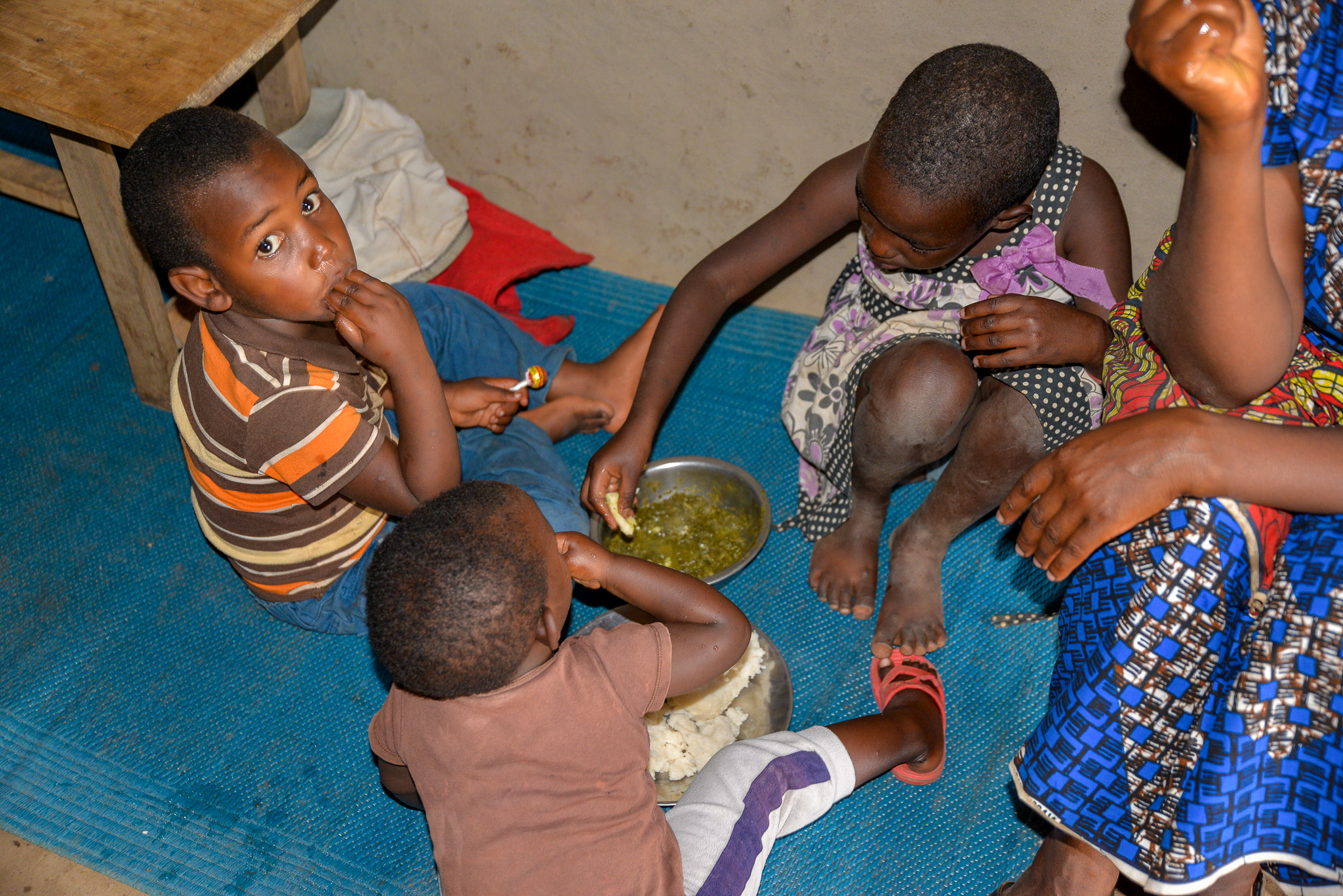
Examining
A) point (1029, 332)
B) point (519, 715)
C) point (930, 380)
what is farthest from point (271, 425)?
point (1029, 332)

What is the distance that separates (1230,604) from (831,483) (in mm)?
997

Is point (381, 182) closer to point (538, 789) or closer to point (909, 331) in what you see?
point (909, 331)

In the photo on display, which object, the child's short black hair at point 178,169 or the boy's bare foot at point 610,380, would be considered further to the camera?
the boy's bare foot at point 610,380

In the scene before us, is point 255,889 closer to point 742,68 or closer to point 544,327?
point 544,327

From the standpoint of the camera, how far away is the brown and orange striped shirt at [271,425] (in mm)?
1654

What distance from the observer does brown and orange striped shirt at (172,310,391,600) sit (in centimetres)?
165

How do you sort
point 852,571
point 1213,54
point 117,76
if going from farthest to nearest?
point 852,571 < point 117,76 < point 1213,54

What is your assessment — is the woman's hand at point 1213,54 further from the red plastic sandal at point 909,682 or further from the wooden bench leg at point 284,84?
the wooden bench leg at point 284,84

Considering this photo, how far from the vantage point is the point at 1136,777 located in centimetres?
137

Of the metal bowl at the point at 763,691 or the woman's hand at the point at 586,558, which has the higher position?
the woman's hand at the point at 586,558

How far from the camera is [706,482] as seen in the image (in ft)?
7.53

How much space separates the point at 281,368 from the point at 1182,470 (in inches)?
53.6

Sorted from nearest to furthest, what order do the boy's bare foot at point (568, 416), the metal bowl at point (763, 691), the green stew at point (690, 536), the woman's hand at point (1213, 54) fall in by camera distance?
1. the woman's hand at point (1213, 54)
2. the metal bowl at point (763, 691)
3. the green stew at point (690, 536)
4. the boy's bare foot at point (568, 416)

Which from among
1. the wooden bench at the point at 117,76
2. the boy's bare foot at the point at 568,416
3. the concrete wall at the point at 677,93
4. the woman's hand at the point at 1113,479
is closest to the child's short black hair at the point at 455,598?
the woman's hand at the point at 1113,479
